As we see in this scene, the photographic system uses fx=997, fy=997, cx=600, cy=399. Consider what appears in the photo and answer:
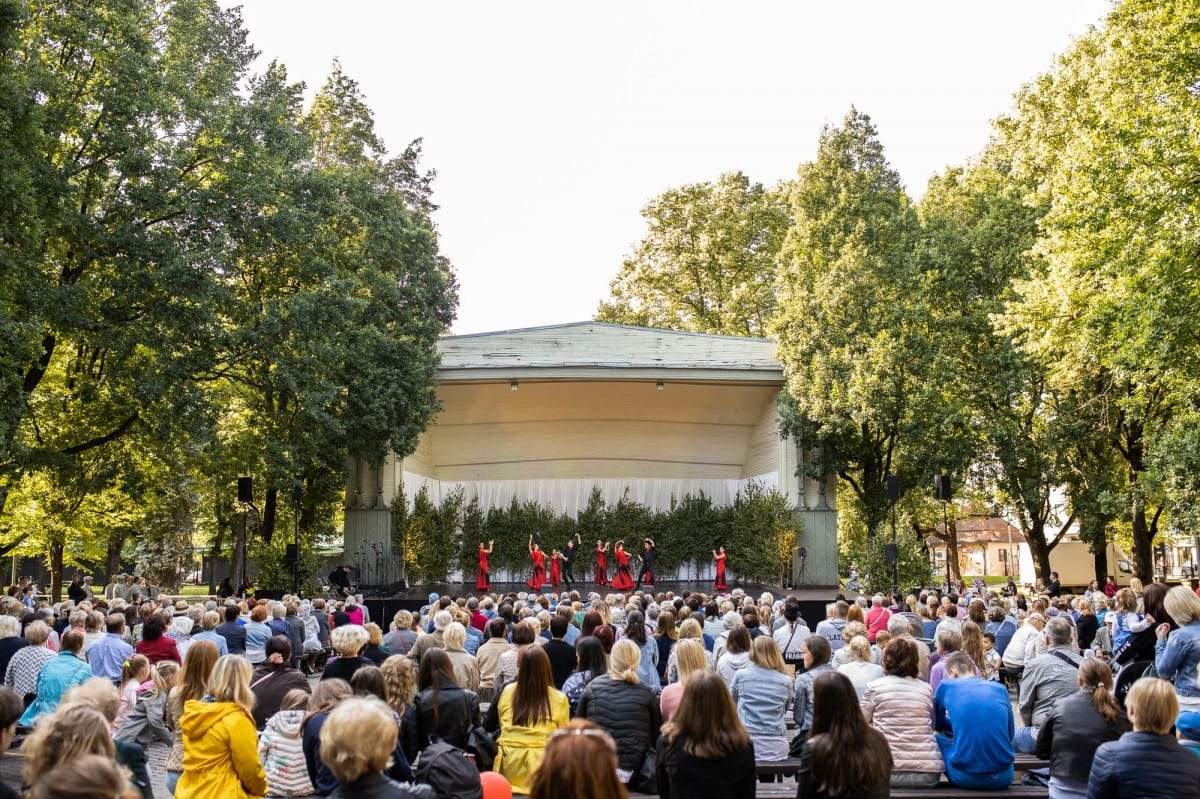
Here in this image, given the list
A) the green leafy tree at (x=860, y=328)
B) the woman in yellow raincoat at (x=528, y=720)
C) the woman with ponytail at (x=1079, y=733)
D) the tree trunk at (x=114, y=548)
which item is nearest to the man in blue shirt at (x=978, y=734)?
the woman with ponytail at (x=1079, y=733)

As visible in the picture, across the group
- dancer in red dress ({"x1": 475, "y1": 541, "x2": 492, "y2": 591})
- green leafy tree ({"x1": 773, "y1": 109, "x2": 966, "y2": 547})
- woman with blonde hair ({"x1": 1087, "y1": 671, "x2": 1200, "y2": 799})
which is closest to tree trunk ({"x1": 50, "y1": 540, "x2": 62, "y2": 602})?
dancer in red dress ({"x1": 475, "y1": 541, "x2": 492, "y2": 591})

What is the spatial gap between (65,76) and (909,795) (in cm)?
1662

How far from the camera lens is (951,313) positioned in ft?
75.8

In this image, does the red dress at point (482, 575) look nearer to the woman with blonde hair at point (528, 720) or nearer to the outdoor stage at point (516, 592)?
the outdoor stage at point (516, 592)

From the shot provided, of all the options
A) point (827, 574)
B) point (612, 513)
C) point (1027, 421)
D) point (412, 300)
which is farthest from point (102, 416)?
point (1027, 421)

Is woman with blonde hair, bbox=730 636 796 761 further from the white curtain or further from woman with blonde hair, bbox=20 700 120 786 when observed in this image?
the white curtain

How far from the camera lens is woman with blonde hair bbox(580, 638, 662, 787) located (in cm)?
481

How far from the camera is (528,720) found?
4.79 m

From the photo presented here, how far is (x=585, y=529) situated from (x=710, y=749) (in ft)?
79.2

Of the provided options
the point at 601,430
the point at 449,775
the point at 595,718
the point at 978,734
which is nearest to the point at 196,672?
the point at 449,775

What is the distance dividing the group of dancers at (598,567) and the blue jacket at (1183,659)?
61.6 ft

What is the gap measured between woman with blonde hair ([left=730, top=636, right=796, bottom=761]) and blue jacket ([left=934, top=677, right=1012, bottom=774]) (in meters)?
0.91

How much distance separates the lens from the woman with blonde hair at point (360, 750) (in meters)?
3.02

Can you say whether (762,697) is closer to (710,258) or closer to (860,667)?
(860,667)
